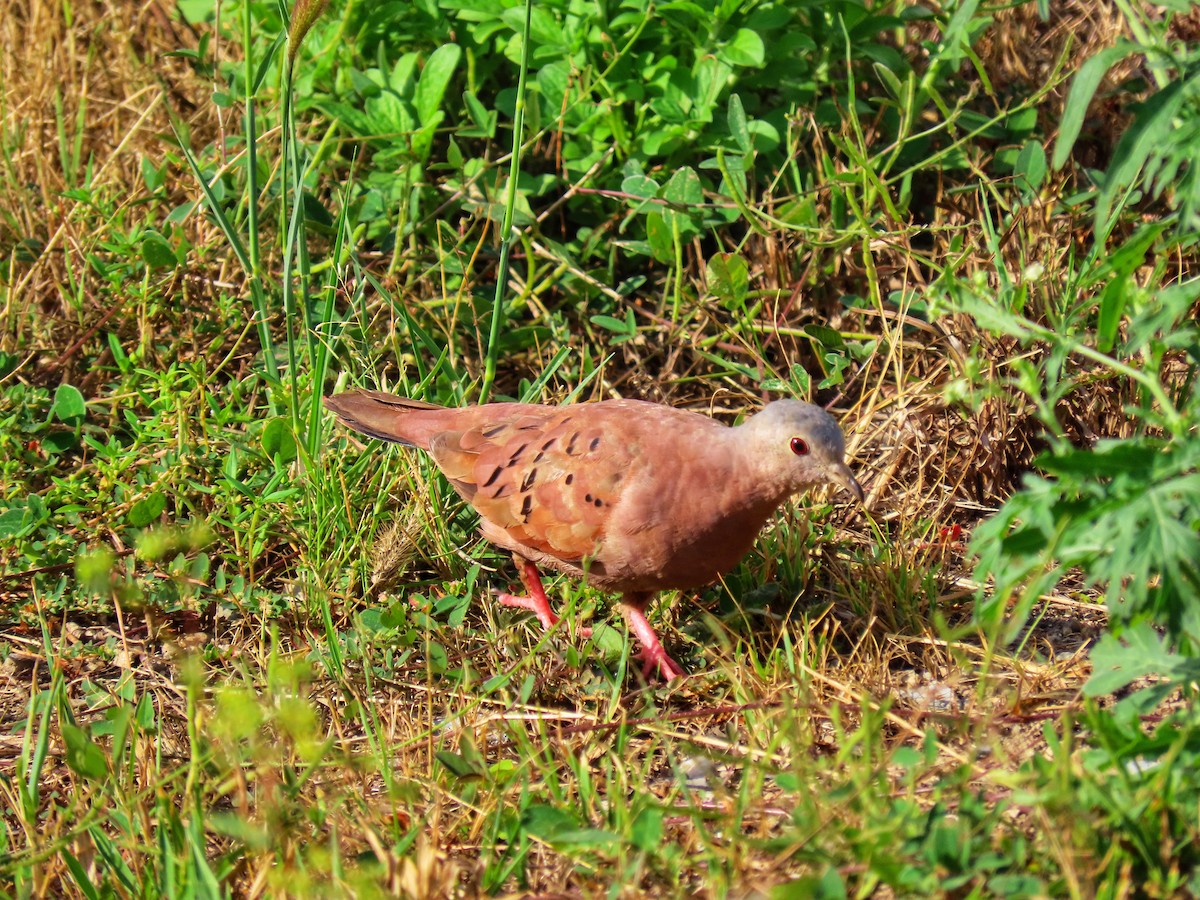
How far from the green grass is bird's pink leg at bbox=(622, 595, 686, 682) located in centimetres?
9

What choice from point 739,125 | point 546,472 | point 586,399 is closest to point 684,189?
point 739,125

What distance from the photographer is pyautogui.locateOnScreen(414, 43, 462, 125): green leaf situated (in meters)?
4.73

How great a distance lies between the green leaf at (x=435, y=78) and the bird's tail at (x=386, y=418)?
4.02 feet

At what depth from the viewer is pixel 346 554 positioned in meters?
4.07

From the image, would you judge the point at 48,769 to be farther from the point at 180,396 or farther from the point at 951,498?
the point at 951,498

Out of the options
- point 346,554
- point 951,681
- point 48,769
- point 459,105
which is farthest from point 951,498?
point 48,769

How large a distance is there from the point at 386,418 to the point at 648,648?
1.18m

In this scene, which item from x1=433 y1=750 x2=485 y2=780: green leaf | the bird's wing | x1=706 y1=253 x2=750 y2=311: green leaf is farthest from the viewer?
x1=706 y1=253 x2=750 y2=311: green leaf

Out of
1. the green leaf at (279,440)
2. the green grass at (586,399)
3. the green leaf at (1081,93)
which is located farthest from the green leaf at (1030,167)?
the green leaf at (279,440)

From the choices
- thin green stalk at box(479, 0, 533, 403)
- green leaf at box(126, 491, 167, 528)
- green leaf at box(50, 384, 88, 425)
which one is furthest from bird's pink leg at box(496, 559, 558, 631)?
green leaf at box(50, 384, 88, 425)

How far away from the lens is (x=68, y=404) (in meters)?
4.49

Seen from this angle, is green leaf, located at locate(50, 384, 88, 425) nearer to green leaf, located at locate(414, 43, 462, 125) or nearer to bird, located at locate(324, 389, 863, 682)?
bird, located at locate(324, 389, 863, 682)

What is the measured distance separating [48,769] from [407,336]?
2.07m

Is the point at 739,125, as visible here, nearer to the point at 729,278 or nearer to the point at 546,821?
the point at 729,278
